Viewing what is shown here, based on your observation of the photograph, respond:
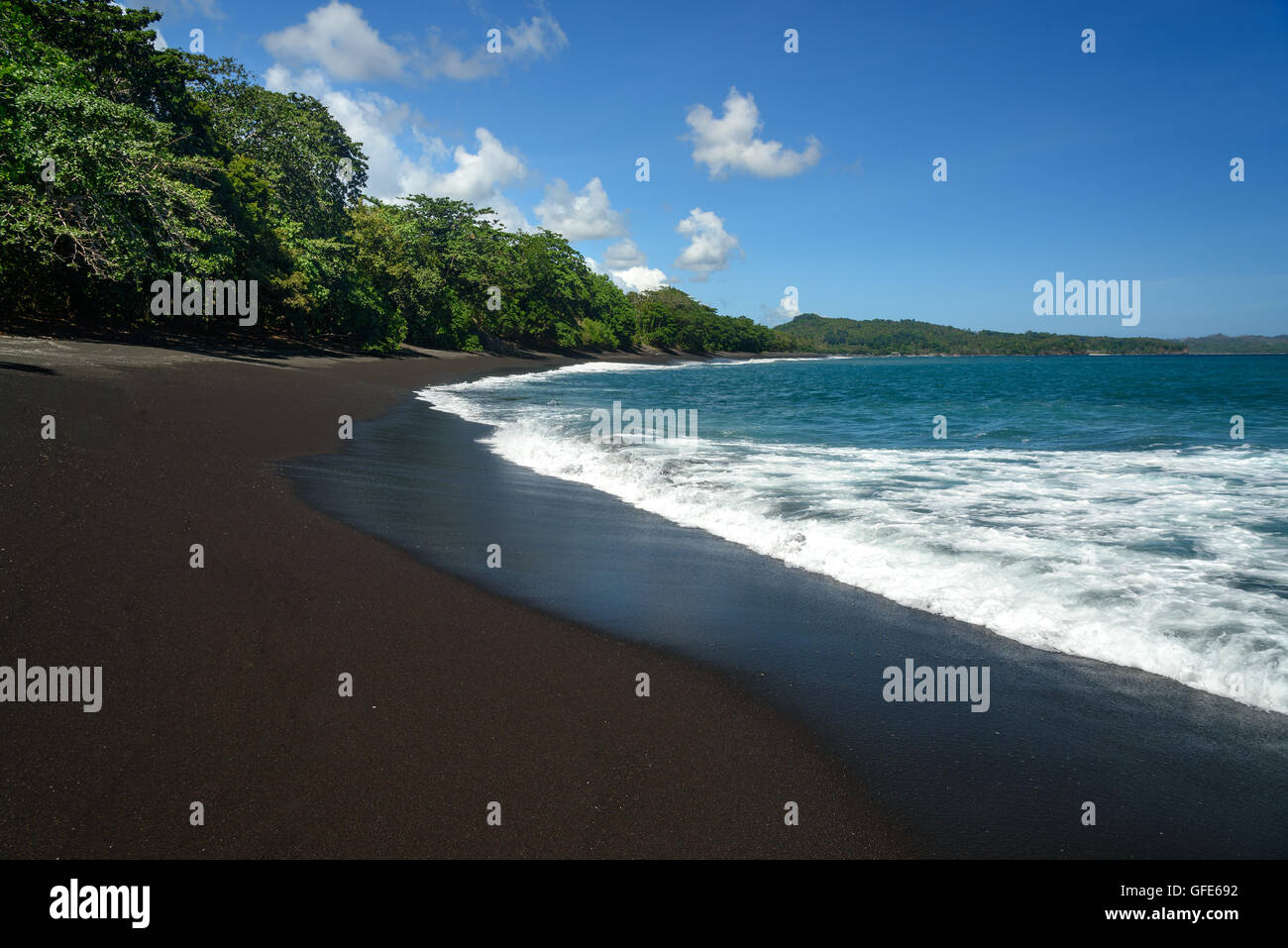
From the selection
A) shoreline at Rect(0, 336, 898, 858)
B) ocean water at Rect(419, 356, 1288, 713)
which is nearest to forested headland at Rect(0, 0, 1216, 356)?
ocean water at Rect(419, 356, 1288, 713)

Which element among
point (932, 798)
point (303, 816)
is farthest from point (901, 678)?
point (303, 816)

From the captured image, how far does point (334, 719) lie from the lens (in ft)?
11.9

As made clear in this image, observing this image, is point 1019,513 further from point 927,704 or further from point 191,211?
point 191,211

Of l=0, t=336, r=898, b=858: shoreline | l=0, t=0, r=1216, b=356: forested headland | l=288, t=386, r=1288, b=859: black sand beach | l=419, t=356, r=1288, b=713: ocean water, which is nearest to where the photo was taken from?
l=0, t=336, r=898, b=858: shoreline

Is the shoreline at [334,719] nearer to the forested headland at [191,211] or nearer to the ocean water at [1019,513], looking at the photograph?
the ocean water at [1019,513]

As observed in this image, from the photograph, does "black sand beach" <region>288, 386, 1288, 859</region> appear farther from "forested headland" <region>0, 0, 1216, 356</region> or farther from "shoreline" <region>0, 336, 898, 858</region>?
"forested headland" <region>0, 0, 1216, 356</region>

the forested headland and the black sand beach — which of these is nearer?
the black sand beach

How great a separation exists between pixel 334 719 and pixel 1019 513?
9.28 m

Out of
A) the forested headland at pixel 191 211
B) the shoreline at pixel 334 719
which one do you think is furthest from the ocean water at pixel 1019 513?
the forested headland at pixel 191 211

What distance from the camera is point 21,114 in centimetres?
1545

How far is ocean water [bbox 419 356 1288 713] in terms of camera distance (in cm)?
550

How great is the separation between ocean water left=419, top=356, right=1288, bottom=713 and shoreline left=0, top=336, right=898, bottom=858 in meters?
3.31

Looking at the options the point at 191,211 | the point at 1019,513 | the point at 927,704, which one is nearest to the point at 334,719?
the point at 927,704
